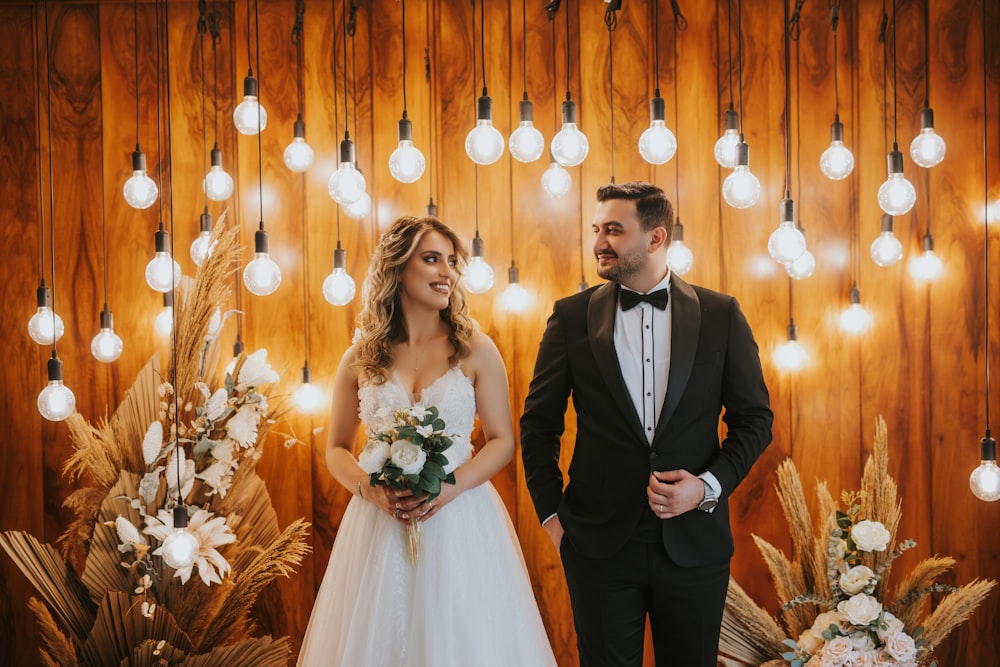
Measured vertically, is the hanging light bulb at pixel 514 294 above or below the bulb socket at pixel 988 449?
above

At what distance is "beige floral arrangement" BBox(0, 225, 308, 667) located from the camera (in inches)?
107

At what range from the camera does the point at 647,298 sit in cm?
234

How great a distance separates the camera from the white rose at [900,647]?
267 cm

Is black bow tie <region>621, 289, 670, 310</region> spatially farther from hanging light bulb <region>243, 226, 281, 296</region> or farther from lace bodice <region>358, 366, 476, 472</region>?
hanging light bulb <region>243, 226, 281, 296</region>

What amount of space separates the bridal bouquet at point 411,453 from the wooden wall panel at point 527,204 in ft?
3.93

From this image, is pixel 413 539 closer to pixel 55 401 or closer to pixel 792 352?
pixel 55 401

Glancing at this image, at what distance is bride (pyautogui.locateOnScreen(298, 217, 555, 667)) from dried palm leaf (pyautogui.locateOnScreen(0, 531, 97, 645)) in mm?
849

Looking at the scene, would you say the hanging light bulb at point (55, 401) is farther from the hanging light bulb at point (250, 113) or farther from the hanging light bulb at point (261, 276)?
the hanging light bulb at point (250, 113)

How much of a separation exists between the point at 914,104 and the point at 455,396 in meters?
2.35

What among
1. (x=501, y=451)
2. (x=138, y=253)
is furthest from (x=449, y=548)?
(x=138, y=253)

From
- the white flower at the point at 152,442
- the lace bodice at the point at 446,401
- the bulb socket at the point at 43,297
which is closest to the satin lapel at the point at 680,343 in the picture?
the lace bodice at the point at 446,401

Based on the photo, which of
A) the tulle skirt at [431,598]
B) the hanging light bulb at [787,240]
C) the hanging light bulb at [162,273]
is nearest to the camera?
the tulle skirt at [431,598]

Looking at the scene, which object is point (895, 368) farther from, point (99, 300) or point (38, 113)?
point (38, 113)

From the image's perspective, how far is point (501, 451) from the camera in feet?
8.54
